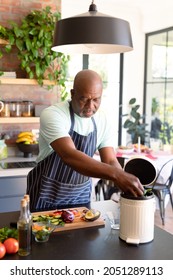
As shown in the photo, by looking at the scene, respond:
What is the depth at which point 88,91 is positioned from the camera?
171cm

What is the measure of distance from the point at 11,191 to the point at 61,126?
164 centimetres

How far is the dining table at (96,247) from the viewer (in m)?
1.34

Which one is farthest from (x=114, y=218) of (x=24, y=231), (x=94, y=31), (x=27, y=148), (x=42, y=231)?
(x=27, y=148)

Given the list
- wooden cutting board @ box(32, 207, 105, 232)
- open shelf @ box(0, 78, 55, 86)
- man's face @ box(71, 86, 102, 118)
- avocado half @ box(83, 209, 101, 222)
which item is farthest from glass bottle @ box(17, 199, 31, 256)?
open shelf @ box(0, 78, 55, 86)

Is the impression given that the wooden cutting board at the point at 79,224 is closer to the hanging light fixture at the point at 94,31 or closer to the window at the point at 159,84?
the hanging light fixture at the point at 94,31

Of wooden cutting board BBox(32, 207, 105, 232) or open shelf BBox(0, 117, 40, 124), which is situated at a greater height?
open shelf BBox(0, 117, 40, 124)

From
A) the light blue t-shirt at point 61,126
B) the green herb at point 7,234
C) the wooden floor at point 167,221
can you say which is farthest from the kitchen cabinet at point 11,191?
the green herb at point 7,234

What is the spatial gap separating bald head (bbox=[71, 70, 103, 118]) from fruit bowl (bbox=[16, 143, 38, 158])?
1.93m

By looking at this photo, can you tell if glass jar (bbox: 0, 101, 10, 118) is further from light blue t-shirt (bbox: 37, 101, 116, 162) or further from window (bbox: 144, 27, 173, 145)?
window (bbox: 144, 27, 173, 145)

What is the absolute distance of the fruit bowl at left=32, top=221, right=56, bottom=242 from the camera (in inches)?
56.5

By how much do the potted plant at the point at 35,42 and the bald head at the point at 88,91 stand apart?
1.94 metres

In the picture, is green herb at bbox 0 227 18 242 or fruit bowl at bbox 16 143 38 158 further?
fruit bowl at bbox 16 143 38 158
